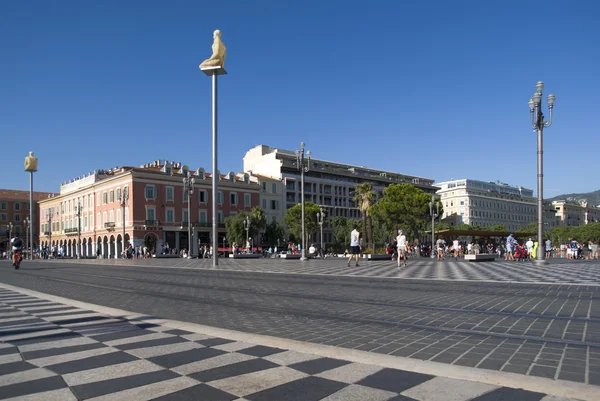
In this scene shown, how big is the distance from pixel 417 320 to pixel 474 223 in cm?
11761

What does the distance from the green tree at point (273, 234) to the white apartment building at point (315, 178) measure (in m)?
7.42

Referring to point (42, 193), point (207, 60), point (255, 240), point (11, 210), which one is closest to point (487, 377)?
point (207, 60)

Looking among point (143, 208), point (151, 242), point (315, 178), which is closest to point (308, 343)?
point (143, 208)

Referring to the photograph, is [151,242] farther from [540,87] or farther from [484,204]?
[484,204]

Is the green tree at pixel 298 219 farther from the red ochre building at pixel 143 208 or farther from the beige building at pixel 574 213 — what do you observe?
the beige building at pixel 574 213

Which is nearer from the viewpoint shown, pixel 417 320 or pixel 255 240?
pixel 417 320

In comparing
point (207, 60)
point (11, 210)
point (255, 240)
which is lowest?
point (255, 240)

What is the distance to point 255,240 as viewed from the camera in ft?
234

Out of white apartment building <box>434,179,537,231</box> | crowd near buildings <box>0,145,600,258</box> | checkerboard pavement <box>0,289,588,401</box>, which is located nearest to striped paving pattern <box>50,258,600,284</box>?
checkerboard pavement <box>0,289,588,401</box>

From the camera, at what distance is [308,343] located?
5488 mm

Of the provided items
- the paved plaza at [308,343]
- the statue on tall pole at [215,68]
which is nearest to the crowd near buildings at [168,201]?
the statue on tall pole at [215,68]

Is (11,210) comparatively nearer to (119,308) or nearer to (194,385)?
(119,308)

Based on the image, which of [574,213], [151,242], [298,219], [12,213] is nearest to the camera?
[151,242]

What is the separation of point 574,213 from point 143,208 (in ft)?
480
